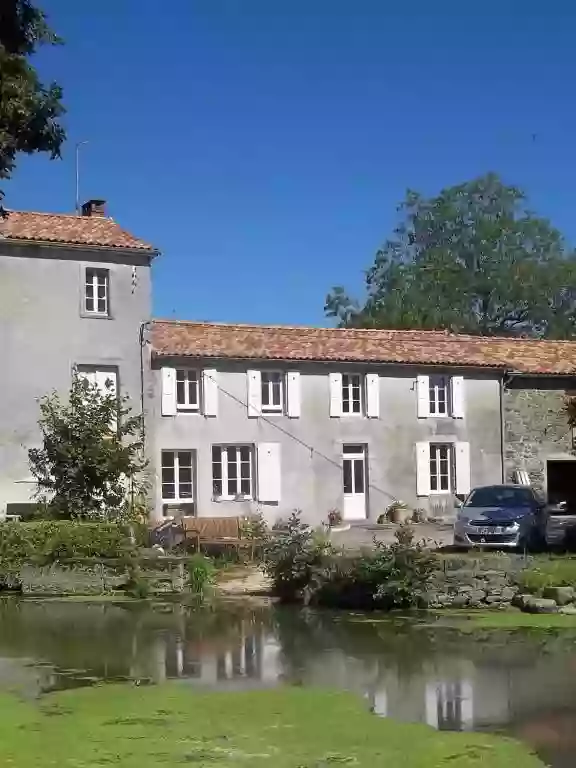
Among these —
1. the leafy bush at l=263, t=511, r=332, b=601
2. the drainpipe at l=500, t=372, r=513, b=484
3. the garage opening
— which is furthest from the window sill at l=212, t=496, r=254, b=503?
the leafy bush at l=263, t=511, r=332, b=601

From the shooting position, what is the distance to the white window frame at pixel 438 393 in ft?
105

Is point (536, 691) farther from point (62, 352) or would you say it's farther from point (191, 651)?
point (62, 352)

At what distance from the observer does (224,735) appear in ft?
31.0

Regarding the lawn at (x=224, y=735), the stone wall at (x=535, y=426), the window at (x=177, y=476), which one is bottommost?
the lawn at (x=224, y=735)

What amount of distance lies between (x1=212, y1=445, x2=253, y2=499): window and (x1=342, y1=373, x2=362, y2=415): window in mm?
3299

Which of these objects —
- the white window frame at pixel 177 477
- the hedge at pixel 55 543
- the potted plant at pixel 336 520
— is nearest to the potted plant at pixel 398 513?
the potted plant at pixel 336 520

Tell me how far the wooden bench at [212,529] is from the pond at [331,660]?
20.1 ft

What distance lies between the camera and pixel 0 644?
47.7 ft

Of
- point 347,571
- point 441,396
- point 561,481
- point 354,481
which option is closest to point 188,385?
point 354,481

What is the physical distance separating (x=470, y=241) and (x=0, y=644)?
48411mm

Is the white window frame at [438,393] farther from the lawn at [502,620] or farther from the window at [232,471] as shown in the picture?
the lawn at [502,620]

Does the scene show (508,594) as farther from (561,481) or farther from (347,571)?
(561,481)

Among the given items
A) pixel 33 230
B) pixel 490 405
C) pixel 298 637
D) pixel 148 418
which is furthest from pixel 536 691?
pixel 490 405

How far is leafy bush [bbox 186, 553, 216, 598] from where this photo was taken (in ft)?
62.8
